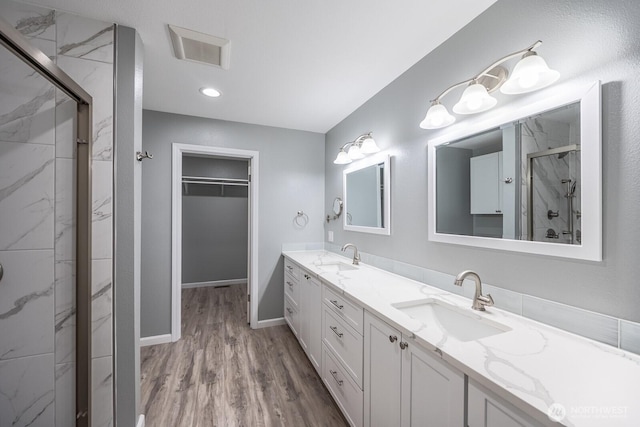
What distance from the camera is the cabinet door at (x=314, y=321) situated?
77.5 inches

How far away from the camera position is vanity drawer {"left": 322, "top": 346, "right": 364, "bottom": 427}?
1.43 meters

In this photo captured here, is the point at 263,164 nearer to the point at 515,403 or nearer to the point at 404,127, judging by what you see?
→ the point at 404,127

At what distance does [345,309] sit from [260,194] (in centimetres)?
188

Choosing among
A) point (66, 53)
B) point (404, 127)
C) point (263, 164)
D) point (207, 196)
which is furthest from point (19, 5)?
point (207, 196)

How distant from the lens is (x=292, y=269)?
2.72 metres

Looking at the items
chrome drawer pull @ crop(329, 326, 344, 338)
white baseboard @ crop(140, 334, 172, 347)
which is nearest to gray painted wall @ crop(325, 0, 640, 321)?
chrome drawer pull @ crop(329, 326, 344, 338)

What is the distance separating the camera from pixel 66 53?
1.34 meters

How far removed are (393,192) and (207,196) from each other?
3.64m

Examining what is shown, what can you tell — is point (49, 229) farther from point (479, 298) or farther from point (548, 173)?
point (548, 173)

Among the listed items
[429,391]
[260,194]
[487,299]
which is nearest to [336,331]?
[429,391]

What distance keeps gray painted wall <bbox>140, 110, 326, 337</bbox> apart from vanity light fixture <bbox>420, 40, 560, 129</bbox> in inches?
75.3

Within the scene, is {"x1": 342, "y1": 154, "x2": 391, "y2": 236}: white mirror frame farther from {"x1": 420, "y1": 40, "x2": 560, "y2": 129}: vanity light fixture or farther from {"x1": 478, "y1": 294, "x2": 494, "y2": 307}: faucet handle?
{"x1": 478, "y1": 294, "x2": 494, "y2": 307}: faucet handle

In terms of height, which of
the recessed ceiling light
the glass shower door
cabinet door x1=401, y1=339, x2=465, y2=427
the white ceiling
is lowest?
cabinet door x1=401, y1=339, x2=465, y2=427

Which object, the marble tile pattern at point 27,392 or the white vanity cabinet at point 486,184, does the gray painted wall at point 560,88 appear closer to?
the white vanity cabinet at point 486,184
